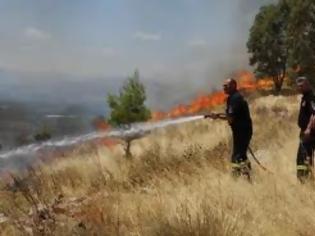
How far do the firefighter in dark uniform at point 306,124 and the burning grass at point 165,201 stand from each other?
36cm

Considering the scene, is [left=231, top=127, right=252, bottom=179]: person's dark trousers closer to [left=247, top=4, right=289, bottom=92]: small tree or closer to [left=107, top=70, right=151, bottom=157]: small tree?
[left=107, top=70, right=151, bottom=157]: small tree

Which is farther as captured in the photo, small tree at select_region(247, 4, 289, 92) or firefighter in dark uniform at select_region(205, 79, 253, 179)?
small tree at select_region(247, 4, 289, 92)

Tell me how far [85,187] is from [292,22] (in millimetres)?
52282

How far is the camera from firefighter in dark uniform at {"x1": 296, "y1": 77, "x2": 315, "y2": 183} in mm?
10664

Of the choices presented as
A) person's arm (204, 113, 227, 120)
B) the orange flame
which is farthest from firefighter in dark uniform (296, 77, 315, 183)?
the orange flame

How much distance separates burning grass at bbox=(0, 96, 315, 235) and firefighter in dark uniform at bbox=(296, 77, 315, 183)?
36cm

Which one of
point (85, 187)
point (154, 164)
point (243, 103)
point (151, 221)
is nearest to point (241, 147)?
point (243, 103)

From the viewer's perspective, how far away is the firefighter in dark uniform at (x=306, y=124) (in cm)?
1066

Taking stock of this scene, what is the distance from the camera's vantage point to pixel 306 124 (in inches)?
435

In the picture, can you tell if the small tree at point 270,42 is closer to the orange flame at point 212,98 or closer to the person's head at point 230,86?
the orange flame at point 212,98

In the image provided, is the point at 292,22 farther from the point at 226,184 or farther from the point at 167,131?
the point at 226,184

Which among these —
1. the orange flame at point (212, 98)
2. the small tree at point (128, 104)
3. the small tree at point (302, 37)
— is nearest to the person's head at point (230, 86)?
the small tree at point (128, 104)

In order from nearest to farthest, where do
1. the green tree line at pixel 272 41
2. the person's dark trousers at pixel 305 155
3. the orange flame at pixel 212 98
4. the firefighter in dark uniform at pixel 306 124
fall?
the person's dark trousers at pixel 305 155 < the firefighter in dark uniform at pixel 306 124 < the green tree line at pixel 272 41 < the orange flame at pixel 212 98

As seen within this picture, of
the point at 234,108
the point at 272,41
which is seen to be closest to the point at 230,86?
the point at 234,108
